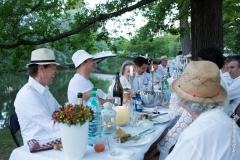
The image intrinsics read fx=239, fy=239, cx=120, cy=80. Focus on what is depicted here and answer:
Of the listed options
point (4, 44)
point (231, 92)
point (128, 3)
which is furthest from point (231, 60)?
point (4, 44)

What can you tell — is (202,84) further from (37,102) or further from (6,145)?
(6,145)

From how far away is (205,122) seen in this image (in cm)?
128

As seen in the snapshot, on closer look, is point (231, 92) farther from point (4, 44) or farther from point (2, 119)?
point (2, 119)

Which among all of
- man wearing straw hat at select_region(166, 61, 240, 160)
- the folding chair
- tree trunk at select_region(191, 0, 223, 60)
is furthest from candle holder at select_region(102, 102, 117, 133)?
tree trunk at select_region(191, 0, 223, 60)

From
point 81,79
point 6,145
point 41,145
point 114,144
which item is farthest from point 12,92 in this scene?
point 114,144

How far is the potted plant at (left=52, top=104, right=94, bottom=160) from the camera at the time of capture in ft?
4.74

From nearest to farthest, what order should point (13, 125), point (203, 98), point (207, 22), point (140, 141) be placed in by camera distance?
1. point (203, 98)
2. point (140, 141)
3. point (13, 125)
4. point (207, 22)

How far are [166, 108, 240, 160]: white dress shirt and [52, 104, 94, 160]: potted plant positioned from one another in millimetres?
557

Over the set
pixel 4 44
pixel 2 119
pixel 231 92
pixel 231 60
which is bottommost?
pixel 2 119

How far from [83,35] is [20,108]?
4768mm

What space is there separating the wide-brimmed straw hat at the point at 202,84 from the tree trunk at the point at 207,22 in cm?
425

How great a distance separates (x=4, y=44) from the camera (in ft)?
17.8

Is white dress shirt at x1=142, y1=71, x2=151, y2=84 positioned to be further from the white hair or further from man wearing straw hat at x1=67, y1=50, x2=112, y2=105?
the white hair

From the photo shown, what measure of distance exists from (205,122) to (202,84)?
235 mm
